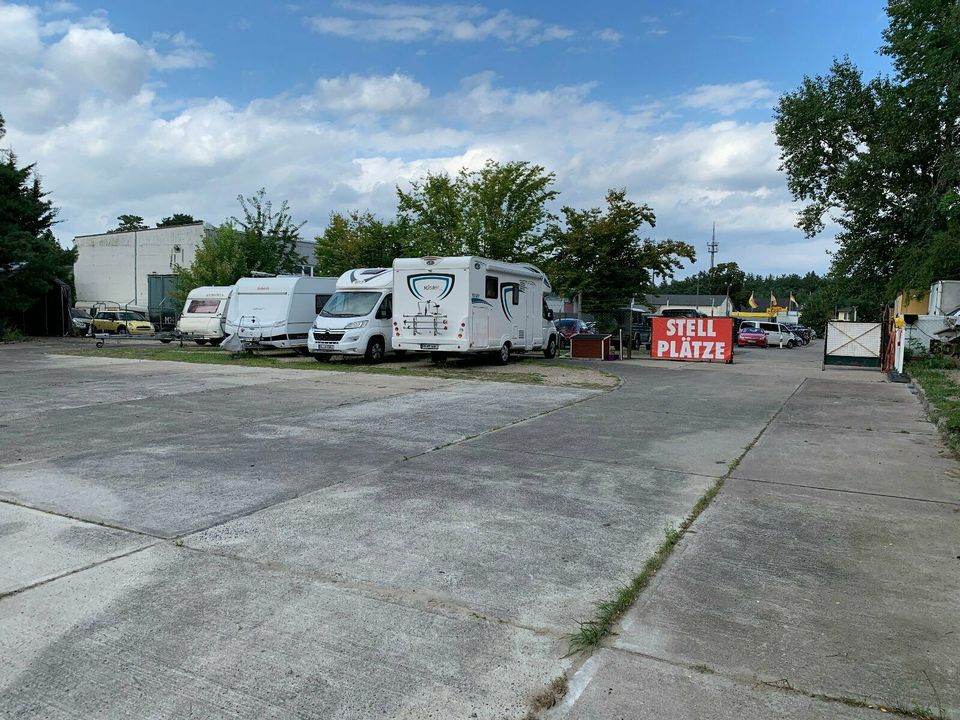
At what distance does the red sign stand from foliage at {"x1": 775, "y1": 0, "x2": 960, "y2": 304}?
31.6 feet

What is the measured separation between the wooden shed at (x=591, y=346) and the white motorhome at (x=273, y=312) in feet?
29.8

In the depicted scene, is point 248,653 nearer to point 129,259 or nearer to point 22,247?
point 22,247

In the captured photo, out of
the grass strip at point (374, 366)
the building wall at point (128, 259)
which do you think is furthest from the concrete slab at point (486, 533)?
the building wall at point (128, 259)

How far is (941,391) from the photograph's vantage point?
12555 mm

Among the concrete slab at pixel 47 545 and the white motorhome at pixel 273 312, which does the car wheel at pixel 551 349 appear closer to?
the white motorhome at pixel 273 312

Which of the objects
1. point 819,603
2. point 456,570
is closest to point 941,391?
point 819,603

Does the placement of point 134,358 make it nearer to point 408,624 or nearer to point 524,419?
point 524,419

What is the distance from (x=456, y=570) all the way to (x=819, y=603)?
2.06 metres

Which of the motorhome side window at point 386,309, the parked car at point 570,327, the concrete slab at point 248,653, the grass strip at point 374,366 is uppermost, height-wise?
the motorhome side window at point 386,309

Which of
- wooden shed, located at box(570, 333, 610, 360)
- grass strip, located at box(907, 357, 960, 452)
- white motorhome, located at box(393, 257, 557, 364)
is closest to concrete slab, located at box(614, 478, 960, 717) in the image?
grass strip, located at box(907, 357, 960, 452)

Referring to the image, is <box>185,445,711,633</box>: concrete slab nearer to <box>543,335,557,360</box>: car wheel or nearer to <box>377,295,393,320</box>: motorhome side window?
<box>377,295,393,320</box>: motorhome side window

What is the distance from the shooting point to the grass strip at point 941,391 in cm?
891

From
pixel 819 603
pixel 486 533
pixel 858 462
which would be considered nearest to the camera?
pixel 819 603

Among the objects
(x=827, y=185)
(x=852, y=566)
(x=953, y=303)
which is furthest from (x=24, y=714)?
(x=827, y=185)
